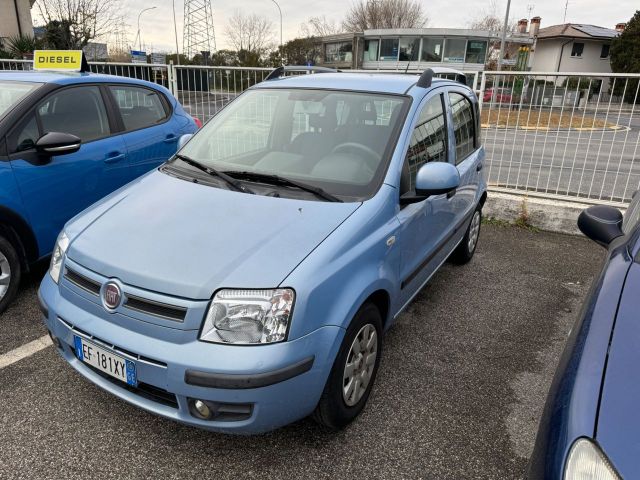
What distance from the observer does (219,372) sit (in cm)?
189

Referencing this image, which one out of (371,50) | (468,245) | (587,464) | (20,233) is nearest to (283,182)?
(587,464)

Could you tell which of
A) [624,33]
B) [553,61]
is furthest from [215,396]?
[553,61]

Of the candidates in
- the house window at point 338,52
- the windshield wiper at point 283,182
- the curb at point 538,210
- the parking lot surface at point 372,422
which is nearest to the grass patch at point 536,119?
the curb at point 538,210

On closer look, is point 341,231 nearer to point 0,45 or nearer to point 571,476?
point 571,476

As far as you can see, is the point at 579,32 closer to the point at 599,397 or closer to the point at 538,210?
the point at 538,210

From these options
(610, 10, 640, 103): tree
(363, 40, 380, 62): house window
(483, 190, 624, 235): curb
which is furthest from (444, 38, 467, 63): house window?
(483, 190, 624, 235): curb

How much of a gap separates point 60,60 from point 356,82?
3746 millimetres

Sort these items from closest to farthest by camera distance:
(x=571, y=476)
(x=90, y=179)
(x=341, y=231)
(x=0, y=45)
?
Answer: (x=571, y=476) < (x=341, y=231) < (x=90, y=179) < (x=0, y=45)

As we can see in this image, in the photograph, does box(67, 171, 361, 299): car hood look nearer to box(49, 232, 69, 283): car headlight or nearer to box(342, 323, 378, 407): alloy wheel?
box(49, 232, 69, 283): car headlight

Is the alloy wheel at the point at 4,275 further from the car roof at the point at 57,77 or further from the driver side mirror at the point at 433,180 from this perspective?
the driver side mirror at the point at 433,180

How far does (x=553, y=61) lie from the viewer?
2109 inches

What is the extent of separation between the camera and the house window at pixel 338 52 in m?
52.8

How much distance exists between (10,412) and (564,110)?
240 inches

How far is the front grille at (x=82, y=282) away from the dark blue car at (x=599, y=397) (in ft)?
6.18
